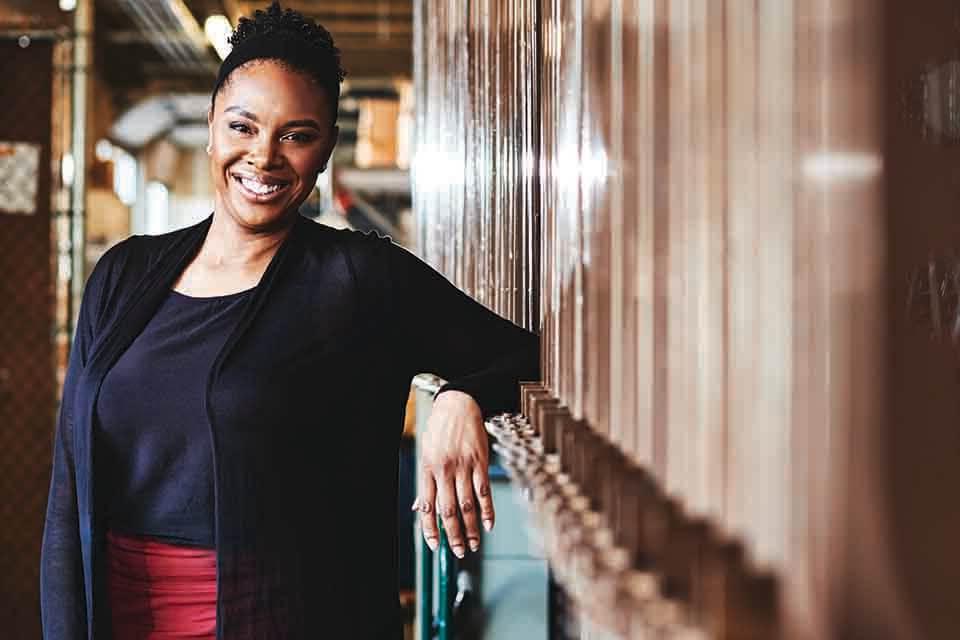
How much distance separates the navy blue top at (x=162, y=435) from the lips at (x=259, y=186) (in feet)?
0.43

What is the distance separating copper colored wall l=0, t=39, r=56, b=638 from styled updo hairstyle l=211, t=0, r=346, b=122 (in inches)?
136

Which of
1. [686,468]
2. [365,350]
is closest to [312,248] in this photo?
[365,350]

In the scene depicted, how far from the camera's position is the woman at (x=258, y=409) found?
52.2 inches

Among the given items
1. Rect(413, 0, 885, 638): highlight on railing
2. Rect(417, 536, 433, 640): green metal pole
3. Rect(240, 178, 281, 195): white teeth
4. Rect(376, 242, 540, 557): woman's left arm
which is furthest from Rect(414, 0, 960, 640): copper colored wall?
Rect(417, 536, 433, 640): green metal pole

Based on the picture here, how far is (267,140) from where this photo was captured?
4.50 feet

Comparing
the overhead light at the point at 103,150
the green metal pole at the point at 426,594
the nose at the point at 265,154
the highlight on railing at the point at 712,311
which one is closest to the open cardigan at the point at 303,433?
the nose at the point at 265,154

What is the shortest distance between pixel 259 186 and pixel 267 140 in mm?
61

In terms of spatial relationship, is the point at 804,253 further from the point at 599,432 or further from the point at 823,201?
the point at 599,432

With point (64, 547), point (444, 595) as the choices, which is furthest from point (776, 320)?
point (444, 595)

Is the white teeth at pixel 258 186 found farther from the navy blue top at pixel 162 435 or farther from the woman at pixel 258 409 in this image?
the navy blue top at pixel 162 435

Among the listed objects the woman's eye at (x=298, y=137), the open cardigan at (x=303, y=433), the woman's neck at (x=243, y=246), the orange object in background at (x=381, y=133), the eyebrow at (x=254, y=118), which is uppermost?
the orange object in background at (x=381, y=133)

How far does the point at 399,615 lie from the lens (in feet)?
4.75

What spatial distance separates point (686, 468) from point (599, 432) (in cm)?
19

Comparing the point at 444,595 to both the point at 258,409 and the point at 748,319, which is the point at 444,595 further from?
the point at 748,319
